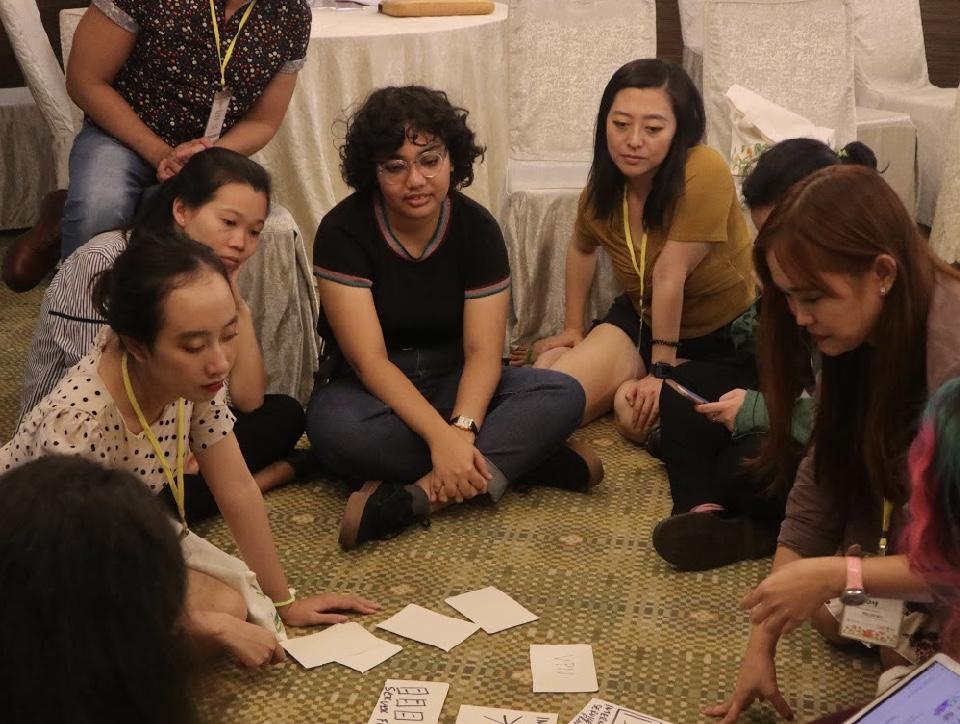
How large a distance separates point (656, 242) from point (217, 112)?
109 cm

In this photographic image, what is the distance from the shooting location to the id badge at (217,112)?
2.96 meters

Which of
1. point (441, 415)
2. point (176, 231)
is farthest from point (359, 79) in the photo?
point (176, 231)

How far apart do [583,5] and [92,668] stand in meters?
3.31

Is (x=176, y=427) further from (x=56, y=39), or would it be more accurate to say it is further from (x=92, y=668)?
(x=56, y=39)

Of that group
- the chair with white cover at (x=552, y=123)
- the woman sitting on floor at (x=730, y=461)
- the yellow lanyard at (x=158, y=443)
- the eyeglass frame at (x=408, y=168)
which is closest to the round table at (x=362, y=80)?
the chair with white cover at (x=552, y=123)

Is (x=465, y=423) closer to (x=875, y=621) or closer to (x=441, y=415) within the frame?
(x=441, y=415)

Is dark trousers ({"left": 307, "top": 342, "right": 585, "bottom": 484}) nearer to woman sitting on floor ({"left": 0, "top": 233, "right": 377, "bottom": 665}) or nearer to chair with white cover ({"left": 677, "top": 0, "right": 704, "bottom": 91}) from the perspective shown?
woman sitting on floor ({"left": 0, "top": 233, "right": 377, "bottom": 665})

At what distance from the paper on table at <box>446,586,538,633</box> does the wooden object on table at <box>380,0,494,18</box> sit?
2.25 meters

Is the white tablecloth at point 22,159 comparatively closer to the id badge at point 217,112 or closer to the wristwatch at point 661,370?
the id badge at point 217,112

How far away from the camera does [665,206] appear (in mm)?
2889

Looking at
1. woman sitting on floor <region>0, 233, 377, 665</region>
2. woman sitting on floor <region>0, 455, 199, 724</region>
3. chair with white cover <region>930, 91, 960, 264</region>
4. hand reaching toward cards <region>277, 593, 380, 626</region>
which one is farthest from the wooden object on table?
woman sitting on floor <region>0, 455, 199, 724</region>

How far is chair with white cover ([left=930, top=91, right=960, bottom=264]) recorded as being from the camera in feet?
12.1

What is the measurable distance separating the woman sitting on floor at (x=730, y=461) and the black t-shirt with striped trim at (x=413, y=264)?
488mm

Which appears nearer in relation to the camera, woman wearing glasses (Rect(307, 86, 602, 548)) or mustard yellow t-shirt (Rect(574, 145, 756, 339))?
woman wearing glasses (Rect(307, 86, 602, 548))
